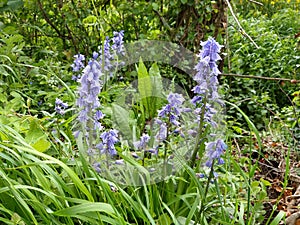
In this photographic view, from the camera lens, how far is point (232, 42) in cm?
540

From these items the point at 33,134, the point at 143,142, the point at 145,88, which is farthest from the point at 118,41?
the point at 33,134

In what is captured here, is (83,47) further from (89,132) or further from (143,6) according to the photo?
(89,132)

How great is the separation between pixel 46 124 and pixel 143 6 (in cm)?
197

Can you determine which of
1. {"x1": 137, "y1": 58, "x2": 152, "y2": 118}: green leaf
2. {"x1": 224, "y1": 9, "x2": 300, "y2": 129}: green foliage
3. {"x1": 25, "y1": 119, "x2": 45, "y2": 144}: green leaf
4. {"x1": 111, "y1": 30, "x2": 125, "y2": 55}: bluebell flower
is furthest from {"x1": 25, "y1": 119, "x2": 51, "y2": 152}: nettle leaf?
{"x1": 224, "y1": 9, "x2": 300, "y2": 129}: green foliage

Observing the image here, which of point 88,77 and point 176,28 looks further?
point 176,28

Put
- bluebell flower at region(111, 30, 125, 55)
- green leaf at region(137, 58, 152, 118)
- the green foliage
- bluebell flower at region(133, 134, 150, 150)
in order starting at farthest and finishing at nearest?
the green foliage → bluebell flower at region(111, 30, 125, 55) → green leaf at region(137, 58, 152, 118) → bluebell flower at region(133, 134, 150, 150)

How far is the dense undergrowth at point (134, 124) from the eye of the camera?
1.57 m

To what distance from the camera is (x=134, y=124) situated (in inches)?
85.8

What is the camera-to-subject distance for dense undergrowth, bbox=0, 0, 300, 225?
5.16ft

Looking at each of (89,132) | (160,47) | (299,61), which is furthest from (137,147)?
(299,61)

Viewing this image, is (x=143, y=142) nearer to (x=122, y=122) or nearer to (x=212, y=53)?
(x=122, y=122)

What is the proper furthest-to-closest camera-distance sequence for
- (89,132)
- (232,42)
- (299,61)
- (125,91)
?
(232,42)
(299,61)
(125,91)
(89,132)

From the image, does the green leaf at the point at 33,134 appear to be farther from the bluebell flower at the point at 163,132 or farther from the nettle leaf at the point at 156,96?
the nettle leaf at the point at 156,96

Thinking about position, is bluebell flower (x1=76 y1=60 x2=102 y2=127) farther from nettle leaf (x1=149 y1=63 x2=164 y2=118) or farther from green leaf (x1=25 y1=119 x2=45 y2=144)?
nettle leaf (x1=149 y1=63 x2=164 y2=118)
